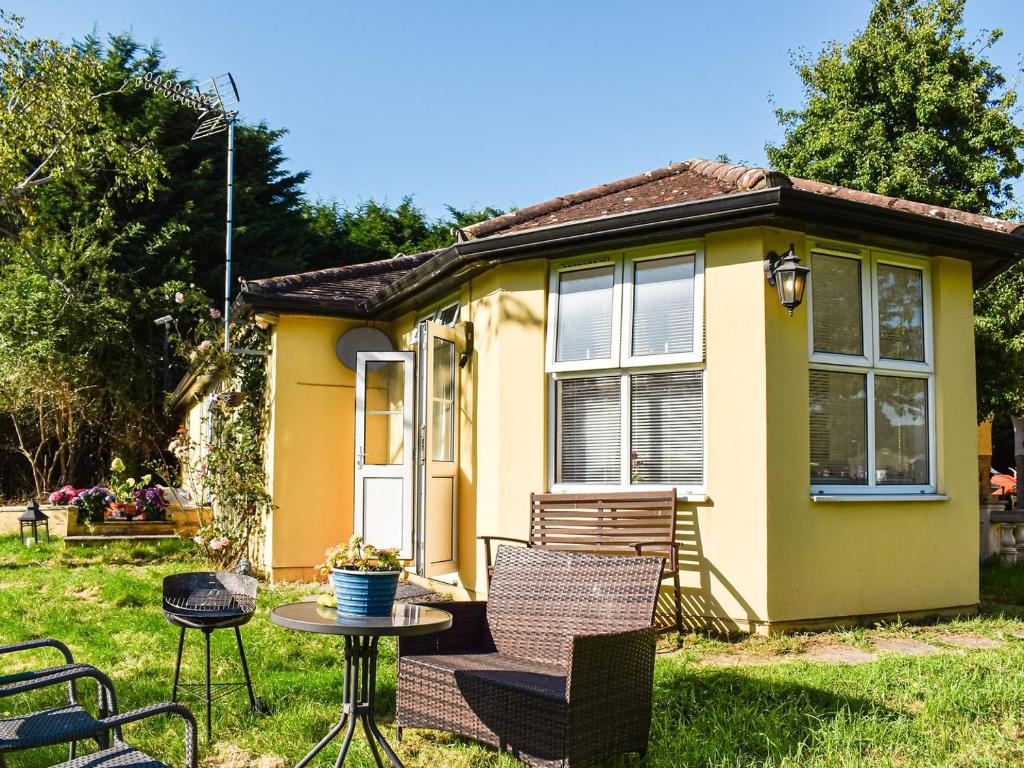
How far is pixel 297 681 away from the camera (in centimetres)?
506

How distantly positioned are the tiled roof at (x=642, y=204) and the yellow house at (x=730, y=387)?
0.04 meters

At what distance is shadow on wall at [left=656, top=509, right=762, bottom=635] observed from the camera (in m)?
6.24

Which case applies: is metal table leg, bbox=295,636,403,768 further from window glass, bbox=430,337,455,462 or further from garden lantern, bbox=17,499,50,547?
garden lantern, bbox=17,499,50,547

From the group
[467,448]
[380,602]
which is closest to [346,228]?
[467,448]

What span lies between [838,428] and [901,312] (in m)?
1.22

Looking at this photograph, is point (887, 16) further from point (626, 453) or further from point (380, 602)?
point (380, 602)

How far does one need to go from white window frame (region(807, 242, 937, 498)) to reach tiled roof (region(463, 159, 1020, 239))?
43cm

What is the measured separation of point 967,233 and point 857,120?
9.07 m

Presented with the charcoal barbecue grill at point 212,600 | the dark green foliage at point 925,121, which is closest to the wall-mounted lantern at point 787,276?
the charcoal barbecue grill at point 212,600

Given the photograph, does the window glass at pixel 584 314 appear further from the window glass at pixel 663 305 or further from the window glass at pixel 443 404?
the window glass at pixel 443 404

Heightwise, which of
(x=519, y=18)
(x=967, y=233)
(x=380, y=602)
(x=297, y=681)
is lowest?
(x=297, y=681)

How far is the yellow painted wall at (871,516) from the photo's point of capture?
6262mm

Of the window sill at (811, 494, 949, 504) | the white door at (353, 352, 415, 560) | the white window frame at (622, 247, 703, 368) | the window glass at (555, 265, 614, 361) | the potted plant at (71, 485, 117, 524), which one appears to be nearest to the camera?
the window sill at (811, 494, 949, 504)

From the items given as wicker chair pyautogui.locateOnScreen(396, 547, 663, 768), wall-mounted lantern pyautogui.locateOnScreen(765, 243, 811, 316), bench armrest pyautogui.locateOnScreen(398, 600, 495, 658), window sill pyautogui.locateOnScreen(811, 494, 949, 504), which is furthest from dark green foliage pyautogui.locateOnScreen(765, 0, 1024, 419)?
bench armrest pyautogui.locateOnScreen(398, 600, 495, 658)
